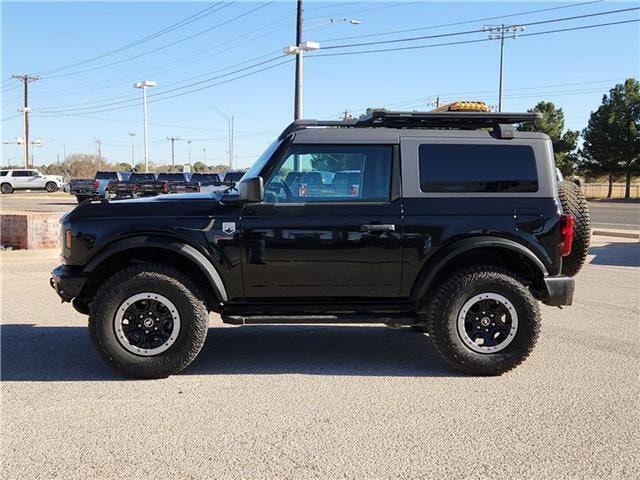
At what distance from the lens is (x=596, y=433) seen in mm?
3816

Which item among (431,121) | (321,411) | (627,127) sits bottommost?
(321,411)

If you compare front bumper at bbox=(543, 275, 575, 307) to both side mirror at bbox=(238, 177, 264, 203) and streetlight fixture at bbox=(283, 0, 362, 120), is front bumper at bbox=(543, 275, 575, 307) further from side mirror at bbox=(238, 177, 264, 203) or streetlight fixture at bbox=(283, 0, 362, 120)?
streetlight fixture at bbox=(283, 0, 362, 120)

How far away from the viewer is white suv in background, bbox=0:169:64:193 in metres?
47.1

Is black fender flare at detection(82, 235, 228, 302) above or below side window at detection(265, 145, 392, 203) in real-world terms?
below

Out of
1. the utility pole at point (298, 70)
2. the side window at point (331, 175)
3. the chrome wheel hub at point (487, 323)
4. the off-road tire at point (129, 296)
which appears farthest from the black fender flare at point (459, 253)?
the utility pole at point (298, 70)

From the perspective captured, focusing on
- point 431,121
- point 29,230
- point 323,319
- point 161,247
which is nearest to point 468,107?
point 431,121

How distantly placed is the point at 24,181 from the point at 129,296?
48.7 metres

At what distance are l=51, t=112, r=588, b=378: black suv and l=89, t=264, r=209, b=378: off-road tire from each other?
0.04 feet

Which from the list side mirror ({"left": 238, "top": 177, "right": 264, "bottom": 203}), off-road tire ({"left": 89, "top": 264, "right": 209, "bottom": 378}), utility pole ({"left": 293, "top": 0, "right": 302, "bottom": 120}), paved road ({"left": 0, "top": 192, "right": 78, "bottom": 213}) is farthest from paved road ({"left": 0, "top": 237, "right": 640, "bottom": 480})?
utility pole ({"left": 293, "top": 0, "right": 302, "bottom": 120})

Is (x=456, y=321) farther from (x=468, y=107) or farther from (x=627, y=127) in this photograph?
(x=627, y=127)

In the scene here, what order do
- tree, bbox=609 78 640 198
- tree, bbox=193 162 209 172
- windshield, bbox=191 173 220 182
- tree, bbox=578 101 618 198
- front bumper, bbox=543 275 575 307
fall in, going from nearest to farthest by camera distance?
front bumper, bbox=543 275 575 307, windshield, bbox=191 173 220 182, tree, bbox=609 78 640 198, tree, bbox=578 101 618 198, tree, bbox=193 162 209 172

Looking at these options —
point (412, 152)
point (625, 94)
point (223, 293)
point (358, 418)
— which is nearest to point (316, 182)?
point (412, 152)

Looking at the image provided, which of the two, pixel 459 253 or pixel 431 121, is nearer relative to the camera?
pixel 459 253

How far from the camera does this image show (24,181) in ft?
157
